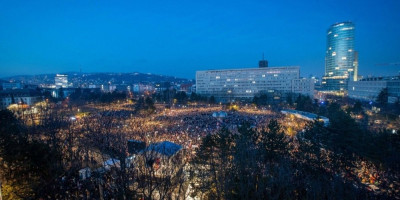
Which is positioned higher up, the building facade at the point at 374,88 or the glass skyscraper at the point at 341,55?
the glass skyscraper at the point at 341,55

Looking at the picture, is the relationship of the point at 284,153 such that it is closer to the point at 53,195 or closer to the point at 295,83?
the point at 53,195

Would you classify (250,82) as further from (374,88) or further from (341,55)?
(341,55)

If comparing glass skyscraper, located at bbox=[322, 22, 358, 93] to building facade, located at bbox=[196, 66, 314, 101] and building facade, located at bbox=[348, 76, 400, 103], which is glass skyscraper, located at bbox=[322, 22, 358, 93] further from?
building facade, located at bbox=[196, 66, 314, 101]

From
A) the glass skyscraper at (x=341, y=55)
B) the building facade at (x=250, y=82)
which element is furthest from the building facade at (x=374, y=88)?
the glass skyscraper at (x=341, y=55)

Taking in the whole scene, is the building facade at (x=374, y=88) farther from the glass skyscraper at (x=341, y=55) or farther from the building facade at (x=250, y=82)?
the glass skyscraper at (x=341, y=55)

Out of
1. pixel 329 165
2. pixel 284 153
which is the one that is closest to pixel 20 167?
pixel 284 153

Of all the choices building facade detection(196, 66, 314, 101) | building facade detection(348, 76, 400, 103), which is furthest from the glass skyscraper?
building facade detection(196, 66, 314, 101)
